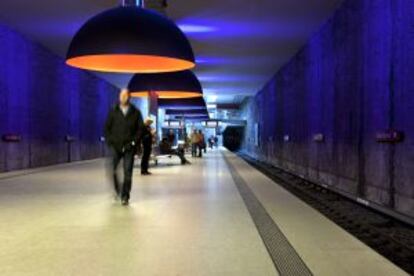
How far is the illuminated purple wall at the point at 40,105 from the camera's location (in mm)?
19594

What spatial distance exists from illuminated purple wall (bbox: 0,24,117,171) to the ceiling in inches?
31.4

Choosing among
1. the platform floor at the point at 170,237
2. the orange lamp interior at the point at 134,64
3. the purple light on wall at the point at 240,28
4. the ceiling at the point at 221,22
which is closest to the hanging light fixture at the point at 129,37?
the orange lamp interior at the point at 134,64

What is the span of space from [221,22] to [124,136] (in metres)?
9.18

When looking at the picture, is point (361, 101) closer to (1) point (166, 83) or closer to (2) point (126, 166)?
(2) point (126, 166)

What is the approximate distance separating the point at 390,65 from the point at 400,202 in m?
2.60

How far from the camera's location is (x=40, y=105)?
75.9 feet

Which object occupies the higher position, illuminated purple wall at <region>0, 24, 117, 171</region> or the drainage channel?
illuminated purple wall at <region>0, 24, 117, 171</region>

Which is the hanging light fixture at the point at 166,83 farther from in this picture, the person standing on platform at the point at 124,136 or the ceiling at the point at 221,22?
the person standing on platform at the point at 124,136

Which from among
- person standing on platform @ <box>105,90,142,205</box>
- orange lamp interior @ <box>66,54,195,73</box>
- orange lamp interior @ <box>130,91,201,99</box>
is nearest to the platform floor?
person standing on platform @ <box>105,90,142,205</box>

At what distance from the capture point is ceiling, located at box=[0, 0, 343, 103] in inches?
632

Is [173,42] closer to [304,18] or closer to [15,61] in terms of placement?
[304,18]

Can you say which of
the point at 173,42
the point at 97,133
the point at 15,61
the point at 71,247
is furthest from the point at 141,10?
the point at 97,133

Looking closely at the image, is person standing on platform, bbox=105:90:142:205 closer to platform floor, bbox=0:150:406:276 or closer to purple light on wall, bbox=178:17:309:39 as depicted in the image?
platform floor, bbox=0:150:406:276

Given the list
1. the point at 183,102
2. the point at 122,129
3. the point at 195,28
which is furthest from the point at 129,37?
the point at 183,102
